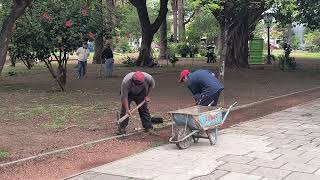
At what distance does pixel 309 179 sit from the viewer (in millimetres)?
6797

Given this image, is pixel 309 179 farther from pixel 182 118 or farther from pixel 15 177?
pixel 15 177

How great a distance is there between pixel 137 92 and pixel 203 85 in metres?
1.16

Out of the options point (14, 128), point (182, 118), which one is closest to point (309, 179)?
point (182, 118)

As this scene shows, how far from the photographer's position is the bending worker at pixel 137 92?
916 centimetres

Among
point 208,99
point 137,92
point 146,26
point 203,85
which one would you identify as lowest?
point 208,99

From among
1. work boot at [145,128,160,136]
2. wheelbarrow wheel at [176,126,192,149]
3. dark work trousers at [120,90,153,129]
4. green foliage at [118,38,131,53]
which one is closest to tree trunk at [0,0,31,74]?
dark work trousers at [120,90,153,129]

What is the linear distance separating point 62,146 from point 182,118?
2.00 meters

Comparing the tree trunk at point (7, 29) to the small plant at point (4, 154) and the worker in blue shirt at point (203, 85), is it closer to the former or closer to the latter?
the small plant at point (4, 154)

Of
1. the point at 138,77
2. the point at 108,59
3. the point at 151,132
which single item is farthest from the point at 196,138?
the point at 108,59

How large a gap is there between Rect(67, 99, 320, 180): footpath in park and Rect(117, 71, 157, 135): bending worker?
108 centimetres

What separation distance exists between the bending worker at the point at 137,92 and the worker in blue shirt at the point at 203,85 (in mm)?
634

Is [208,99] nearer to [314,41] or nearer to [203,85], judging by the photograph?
[203,85]

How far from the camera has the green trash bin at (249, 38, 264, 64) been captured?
121 ft

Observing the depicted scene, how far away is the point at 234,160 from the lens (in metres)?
7.82
